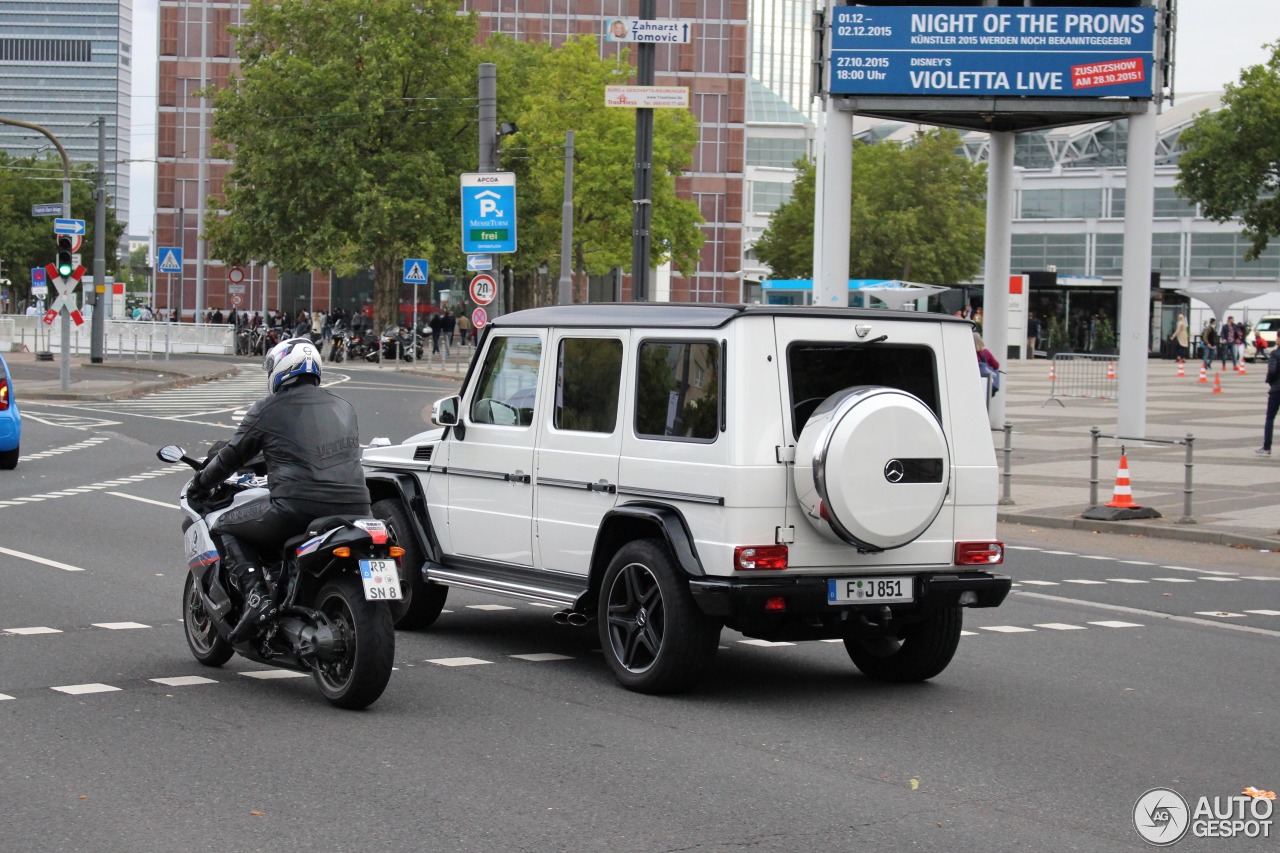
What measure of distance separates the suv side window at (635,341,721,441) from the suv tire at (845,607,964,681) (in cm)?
133

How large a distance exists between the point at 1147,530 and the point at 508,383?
9470mm

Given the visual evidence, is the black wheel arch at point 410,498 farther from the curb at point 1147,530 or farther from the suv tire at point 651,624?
the curb at point 1147,530

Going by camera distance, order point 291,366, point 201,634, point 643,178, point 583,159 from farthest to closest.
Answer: point 583,159, point 643,178, point 201,634, point 291,366

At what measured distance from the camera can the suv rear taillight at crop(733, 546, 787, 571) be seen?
7.78 meters

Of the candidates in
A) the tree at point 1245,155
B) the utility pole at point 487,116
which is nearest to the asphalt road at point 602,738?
the utility pole at point 487,116

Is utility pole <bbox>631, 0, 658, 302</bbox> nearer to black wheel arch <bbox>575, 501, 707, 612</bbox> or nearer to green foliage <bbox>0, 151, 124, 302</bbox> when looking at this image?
black wheel arch <bbox>575, 501, 707, 612</bbox>

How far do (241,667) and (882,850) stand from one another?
4209 mm

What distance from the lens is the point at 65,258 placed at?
3653cm

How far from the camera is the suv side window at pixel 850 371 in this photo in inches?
320

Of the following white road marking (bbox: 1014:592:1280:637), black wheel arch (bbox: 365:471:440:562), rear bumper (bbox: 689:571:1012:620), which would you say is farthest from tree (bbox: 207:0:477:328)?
rear bumper (bbox: 689:571:1012:620)

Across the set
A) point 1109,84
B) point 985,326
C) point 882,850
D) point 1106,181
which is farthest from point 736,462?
point 1106,181

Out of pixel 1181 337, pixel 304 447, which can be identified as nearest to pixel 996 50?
pixel 304 447

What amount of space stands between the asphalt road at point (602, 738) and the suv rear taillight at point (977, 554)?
649 mm

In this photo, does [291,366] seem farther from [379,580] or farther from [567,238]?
[567,238]
